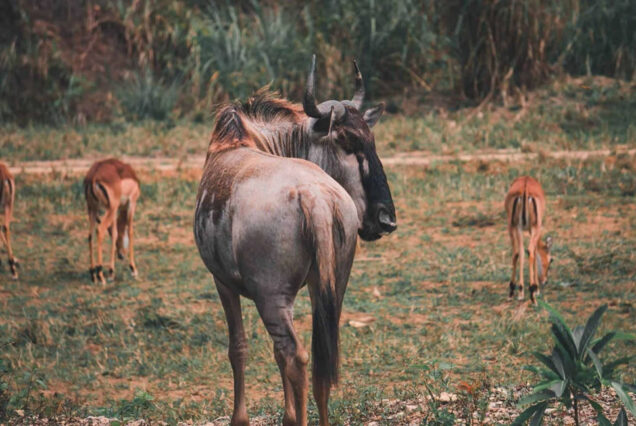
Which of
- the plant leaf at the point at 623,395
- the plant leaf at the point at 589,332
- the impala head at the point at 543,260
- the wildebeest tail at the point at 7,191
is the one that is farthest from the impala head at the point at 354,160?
the wildebeest tail at the point at 7,191

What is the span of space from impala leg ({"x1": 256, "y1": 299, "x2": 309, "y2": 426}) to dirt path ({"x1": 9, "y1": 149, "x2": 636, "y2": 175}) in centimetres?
1018

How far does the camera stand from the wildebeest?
4.43m

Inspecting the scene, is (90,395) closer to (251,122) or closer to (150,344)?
(150,344)

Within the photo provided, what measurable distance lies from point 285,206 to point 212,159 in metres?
1.10

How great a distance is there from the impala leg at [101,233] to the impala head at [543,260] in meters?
4.62

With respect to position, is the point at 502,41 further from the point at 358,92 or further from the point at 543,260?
the point at 358,92

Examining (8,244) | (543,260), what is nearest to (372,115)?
(543,260)

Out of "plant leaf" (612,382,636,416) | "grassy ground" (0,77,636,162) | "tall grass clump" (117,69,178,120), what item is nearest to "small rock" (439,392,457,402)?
"plant leaf" (612,382,636,416)

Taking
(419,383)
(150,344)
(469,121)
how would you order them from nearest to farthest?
(419,383)
(150,344)
(469,121)

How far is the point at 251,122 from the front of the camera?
5.70 m

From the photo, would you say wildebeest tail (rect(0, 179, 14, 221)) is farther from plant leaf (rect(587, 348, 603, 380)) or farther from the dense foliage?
plant leaf (rect(587, 348, 603, 380))

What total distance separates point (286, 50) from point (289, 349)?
15.8 metres

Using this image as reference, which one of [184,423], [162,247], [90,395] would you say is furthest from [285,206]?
[162,247]

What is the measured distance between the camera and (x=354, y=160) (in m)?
5.40
